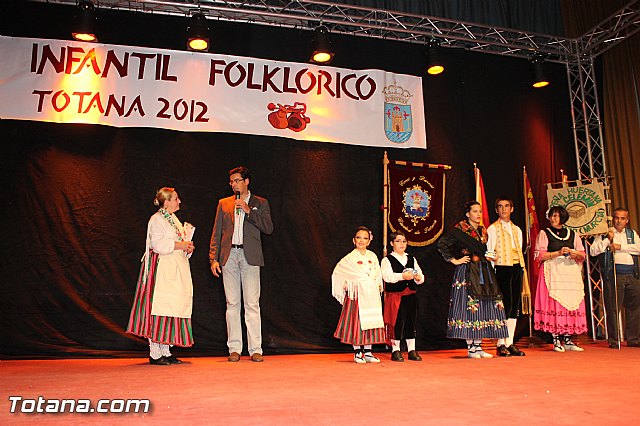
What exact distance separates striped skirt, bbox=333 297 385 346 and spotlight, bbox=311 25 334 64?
235 cm

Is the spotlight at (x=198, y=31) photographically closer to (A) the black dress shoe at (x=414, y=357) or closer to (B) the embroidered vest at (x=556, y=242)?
(A) the black dress shoe at (x=414, y=357)

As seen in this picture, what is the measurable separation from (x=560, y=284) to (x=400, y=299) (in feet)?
5.56

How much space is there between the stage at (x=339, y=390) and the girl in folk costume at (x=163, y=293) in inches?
9.1

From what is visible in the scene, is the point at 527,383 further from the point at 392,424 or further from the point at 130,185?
the point at 130,185

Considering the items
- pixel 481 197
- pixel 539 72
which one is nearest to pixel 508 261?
pixel 481 197

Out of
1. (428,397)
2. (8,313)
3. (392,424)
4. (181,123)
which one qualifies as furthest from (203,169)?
(392,424)

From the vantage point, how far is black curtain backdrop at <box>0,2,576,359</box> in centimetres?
543

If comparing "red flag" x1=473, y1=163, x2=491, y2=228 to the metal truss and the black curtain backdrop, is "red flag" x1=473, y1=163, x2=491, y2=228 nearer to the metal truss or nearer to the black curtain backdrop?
the black curtain backdrop

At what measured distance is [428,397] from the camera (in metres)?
3.17

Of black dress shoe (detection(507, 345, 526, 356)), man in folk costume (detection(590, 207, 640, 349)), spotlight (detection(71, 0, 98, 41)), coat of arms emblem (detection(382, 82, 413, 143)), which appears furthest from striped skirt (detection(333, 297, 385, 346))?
spotlight (detection(71, 0, 98, 41))

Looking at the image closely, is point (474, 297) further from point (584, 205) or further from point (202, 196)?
point (202, 196)

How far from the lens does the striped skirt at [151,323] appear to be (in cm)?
482

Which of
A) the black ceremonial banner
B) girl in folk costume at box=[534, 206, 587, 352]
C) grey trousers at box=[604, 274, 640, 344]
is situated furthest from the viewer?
the black ceremonial banner

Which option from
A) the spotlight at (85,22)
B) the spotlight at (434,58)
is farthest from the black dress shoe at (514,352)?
the spotlight at (85,22)
